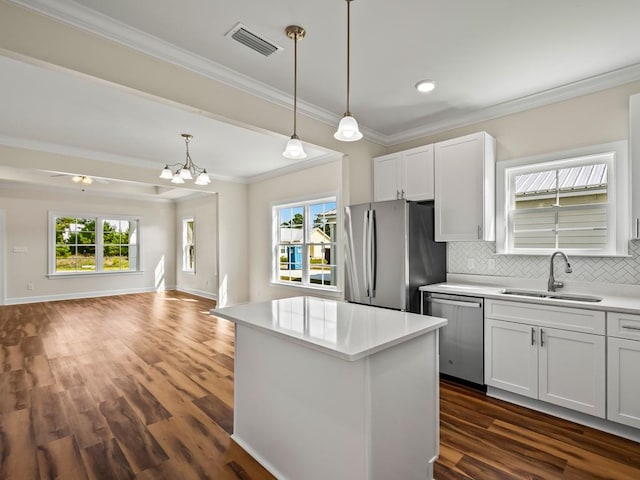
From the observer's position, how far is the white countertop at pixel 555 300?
228 cm

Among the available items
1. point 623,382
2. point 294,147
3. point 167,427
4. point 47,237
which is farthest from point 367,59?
point 47,237

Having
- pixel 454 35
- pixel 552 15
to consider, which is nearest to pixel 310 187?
pixel 454 35

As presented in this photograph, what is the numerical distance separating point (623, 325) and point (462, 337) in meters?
1.15

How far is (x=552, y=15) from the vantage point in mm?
2049

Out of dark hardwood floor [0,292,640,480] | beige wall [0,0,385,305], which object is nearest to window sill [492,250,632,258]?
dark hardwood floor [0,292,640,480]

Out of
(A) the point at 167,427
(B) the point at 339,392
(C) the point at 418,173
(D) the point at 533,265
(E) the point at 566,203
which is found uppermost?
(C) the point at 418,173

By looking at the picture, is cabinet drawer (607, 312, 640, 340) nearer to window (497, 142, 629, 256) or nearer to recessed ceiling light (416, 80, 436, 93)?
window (497, 142, 629, 256)

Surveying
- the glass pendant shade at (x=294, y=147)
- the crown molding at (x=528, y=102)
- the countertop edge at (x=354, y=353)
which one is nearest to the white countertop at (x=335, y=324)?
the countertop edge at (x=354, y=353)

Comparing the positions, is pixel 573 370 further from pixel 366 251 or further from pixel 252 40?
pixel 252 40

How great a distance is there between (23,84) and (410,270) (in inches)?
159

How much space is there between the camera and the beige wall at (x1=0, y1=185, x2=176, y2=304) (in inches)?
283

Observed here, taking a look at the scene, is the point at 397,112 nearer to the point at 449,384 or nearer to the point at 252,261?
the point at 449,384

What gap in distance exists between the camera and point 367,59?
99.7 inches

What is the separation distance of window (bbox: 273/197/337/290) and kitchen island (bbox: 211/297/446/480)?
136 inches
